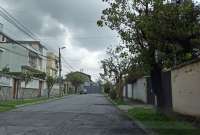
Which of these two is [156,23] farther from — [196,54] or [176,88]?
[176,88]

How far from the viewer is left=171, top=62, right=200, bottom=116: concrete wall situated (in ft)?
59.5

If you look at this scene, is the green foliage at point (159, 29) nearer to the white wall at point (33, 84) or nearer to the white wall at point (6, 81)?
the white wall at point (6, 81)

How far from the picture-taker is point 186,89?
20266 mm

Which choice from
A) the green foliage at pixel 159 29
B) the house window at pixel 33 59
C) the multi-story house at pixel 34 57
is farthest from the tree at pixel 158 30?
the house window at pixel 33 59

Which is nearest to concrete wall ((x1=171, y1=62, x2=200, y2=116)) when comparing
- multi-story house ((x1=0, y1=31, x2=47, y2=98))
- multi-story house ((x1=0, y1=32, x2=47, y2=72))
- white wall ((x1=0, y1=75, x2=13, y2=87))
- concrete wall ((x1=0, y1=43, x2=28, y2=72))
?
white wall ((x1=0, y1=75, x2=13, y2=87))

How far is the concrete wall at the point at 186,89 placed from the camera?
18.1 m

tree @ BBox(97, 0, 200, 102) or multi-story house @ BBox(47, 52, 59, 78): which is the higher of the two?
multi-story house @ BBox(47, 52, 59, 78)

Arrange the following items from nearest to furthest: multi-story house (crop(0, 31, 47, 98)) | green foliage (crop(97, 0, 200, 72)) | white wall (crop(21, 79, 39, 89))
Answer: green foliage (crop(97, 0, 200, 72)), white wall (crop(21, 79, 39, 89)), multi-story house (crop(0, 31, 47, 98))

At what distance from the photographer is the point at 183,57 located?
1997cm

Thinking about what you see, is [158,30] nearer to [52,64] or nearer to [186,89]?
[186,89]

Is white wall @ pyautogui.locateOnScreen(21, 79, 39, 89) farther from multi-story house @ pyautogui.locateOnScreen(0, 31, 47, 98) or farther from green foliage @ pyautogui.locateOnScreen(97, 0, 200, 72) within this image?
green foliage @ pyautogui.locateOnScreen(97, 0, 200, 72)

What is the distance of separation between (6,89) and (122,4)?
31745 mm

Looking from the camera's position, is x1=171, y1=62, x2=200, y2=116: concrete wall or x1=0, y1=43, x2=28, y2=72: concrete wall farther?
x1=0, y1=43, x2=28, y2=72: concrete wall

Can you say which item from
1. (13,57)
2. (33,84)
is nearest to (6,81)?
(33,84)
